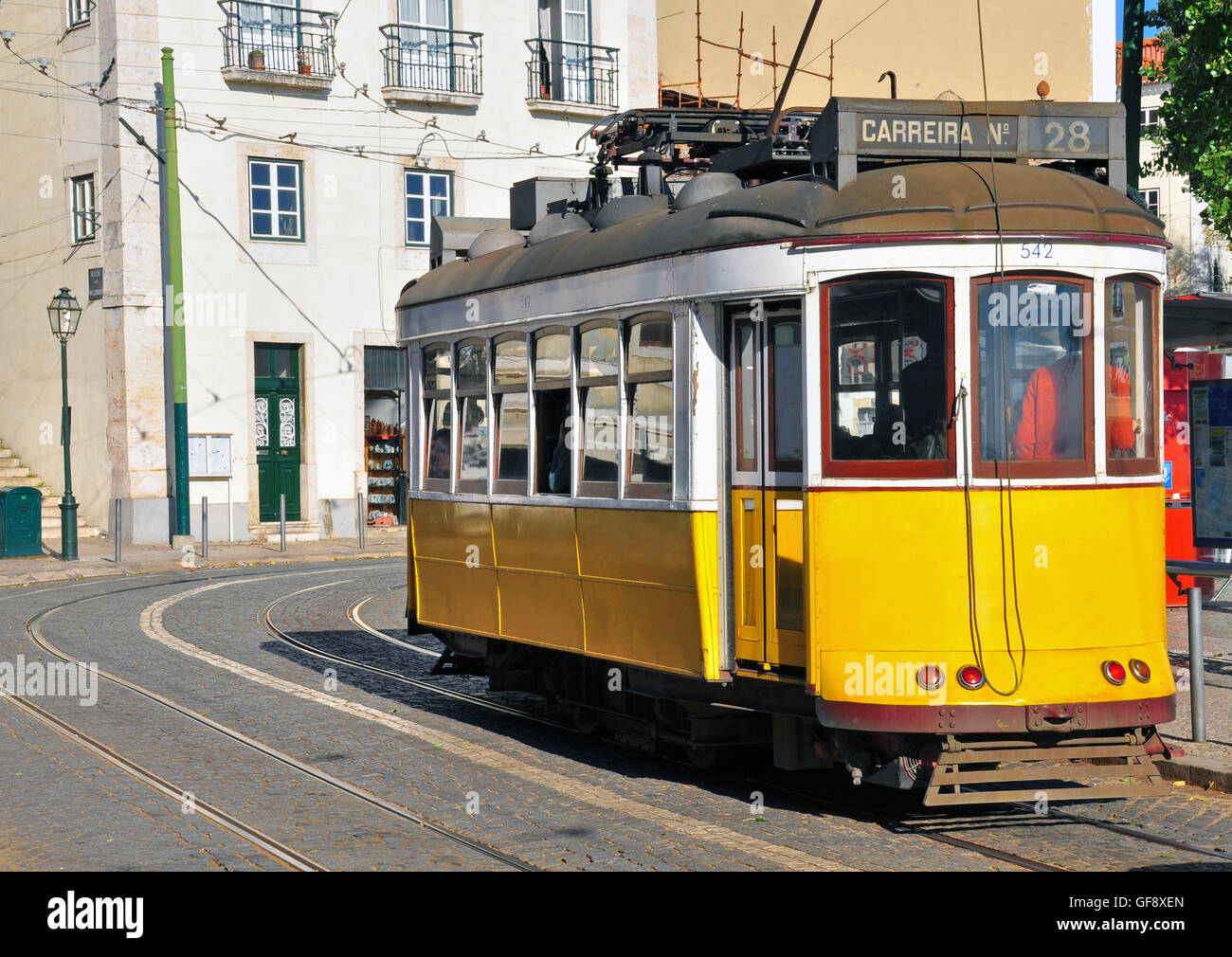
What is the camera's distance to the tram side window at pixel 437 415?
11984 millimetres

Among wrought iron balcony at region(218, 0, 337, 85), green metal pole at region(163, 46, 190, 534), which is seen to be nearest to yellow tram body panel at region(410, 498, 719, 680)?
green metal pole at region(163, 46, 190, 534)

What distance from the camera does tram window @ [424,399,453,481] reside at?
12000 mm

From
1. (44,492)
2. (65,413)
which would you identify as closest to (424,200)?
(44,492)

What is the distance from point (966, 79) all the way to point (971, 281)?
33.9 metres

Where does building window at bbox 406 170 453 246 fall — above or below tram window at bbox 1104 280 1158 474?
above

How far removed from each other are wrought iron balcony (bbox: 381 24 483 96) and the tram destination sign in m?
26.5

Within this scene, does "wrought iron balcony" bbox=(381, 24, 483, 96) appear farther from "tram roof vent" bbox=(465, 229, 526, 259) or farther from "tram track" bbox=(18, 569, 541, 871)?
"tram roof vent" bbox=(465, 229, 526, 259)

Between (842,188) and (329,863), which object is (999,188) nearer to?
(842,188)

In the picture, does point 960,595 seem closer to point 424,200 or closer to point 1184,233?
point 424,200

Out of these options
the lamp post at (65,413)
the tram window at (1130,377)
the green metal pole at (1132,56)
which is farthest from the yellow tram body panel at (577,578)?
the lamp post at (65,413)

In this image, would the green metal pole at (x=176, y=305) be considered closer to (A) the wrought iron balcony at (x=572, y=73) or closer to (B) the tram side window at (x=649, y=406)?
(A) the wrought iron balcony at (x=572, y=73)

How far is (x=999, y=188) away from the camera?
332 inches

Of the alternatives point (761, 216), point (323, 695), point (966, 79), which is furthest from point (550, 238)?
point (966, 79)

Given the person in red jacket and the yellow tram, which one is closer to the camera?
the yellow tram
